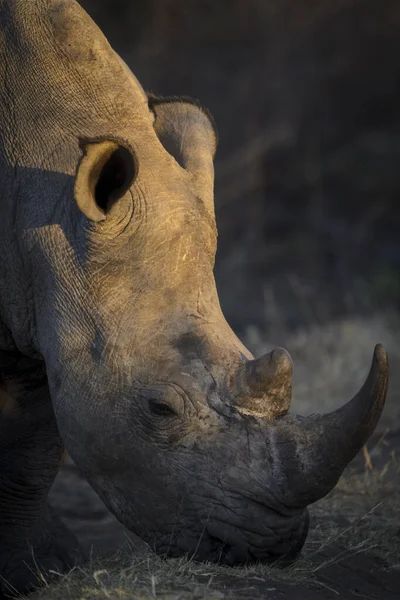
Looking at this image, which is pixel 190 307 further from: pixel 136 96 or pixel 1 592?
pixel 1 592

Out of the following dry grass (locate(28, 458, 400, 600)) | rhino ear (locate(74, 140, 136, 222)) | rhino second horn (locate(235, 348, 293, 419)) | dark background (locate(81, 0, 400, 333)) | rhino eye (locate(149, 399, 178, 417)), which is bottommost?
dry grass (locate(28, 458, 400, 600))

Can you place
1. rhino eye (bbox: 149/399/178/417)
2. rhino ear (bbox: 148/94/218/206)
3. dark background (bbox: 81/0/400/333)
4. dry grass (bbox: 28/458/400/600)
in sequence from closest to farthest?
dry grass (bbox: 28/458/400/600)
rhino eye (bbox: 149/399/178/417)
rhino ear (bbox: 148/94/218/206)
dark background (bbox: 81/0/400/333)

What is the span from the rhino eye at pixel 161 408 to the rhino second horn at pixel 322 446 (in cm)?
38

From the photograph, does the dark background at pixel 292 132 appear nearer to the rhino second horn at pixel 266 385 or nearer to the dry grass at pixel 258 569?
the dry grass at pixel 258 569

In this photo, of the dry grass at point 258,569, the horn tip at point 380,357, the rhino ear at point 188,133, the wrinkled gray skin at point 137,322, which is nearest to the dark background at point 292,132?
the dry grass at point 258,569

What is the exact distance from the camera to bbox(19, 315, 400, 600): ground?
381 centimetres

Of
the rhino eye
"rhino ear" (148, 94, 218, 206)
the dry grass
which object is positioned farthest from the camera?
"rhino ear" (148, 94, 218, 206)

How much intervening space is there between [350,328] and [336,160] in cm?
720

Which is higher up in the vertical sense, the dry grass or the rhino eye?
the rhino eye

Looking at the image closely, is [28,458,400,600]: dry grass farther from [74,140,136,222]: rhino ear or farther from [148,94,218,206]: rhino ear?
[148,94,218,206]: rhino ear

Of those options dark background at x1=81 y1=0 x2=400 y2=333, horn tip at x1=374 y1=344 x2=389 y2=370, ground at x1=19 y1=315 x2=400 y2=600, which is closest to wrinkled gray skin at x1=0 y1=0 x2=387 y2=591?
horn tip at x1=374 y1=344 x2=389 y2=370

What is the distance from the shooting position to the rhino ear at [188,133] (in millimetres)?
4594

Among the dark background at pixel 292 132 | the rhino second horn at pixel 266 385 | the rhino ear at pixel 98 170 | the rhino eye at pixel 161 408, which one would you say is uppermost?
the dark background at pixel 292 132

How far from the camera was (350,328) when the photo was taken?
9.66 meters
